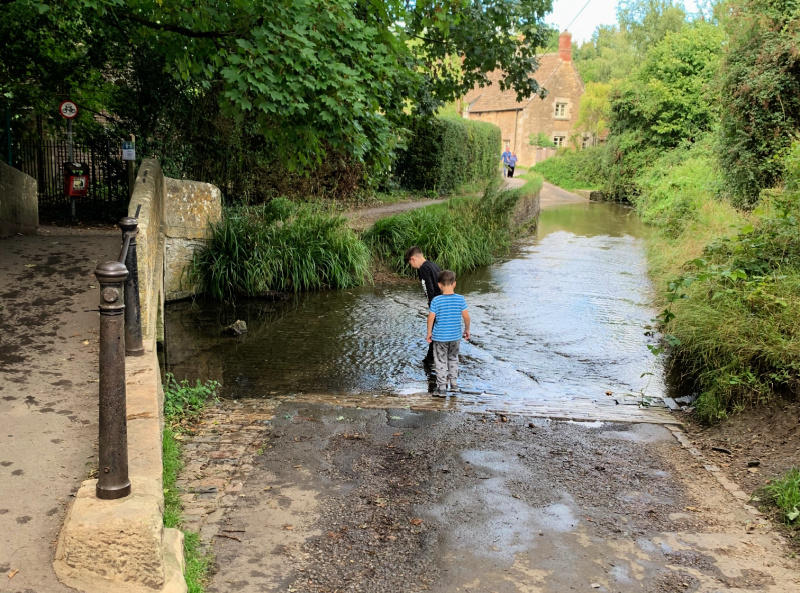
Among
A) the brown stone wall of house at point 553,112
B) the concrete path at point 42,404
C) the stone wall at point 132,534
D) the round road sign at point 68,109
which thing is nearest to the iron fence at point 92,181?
the round road sign at point 68,109

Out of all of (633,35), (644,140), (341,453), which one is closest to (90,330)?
(341,453)

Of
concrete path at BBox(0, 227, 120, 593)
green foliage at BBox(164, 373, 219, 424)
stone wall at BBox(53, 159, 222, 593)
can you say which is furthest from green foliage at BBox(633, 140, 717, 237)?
stone wall at BBox(53, 159, 222, 593)

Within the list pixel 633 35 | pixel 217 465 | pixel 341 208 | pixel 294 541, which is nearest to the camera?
pixel 294 541

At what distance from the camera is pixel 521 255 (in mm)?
17422

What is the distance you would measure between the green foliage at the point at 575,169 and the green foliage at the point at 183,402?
1343 inches

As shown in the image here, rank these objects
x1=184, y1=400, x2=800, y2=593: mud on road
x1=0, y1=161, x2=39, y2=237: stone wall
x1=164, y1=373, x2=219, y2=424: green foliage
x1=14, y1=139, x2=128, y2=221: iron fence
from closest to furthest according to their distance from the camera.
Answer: x1=184, y1=400, x2=800, y2=593: mud on road → x1=164, y1=373, x2=219, y2=424: green foliage → x1=0, y1=161, x2=39, y2=237: stone wall → x1=14, y1=139, x2=128, y2=221: iron fence

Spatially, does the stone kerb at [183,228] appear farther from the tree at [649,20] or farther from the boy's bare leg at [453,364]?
the tree at [649,20]

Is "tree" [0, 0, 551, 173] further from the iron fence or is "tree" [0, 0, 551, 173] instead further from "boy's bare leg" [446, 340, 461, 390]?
the iron fence

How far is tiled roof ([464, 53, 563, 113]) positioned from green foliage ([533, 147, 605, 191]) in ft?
28.0

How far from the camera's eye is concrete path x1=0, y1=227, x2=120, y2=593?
9.68ft

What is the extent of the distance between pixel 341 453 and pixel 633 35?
201 ft

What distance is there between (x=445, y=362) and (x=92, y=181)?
990 cm

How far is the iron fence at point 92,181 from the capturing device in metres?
13.9

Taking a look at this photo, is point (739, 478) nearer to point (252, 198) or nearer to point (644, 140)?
point (252, 198)
